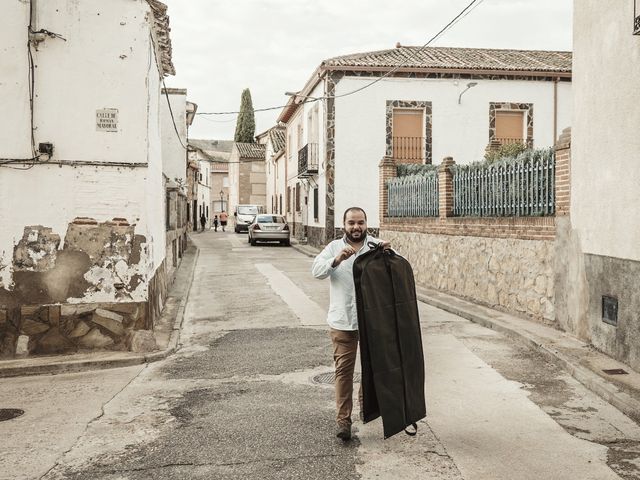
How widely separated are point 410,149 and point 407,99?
186 cm

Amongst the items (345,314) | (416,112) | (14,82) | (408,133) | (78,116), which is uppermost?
(416,112)

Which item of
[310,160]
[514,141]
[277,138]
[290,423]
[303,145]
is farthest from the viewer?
[277,138]

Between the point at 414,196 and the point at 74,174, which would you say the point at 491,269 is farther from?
the point at 74,174

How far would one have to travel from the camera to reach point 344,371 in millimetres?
4664

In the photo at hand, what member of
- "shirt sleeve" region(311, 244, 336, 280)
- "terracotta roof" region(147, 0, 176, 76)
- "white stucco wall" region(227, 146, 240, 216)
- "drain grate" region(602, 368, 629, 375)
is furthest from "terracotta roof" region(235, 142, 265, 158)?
→ "shirt sleeve" region(311, 244, 336, 280)

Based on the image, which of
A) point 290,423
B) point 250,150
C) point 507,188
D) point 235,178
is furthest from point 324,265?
point 235,178

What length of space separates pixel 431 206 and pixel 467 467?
1044 centimetres

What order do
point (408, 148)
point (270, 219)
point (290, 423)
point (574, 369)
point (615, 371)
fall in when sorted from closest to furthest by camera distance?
point (290, 423) < point (615, 371) < point (574, 369) < point (408, 148) < point (270, 219)

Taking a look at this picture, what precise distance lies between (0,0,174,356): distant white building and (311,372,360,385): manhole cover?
2.64 metres

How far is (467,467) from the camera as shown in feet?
13.8

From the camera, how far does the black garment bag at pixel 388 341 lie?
4414mm

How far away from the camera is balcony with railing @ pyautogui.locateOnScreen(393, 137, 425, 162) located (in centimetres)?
2453

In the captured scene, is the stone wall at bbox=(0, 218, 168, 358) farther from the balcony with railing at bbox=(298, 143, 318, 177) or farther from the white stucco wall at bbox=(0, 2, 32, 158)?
the balcony with railing at bbox=(298, 143, 318, 177)

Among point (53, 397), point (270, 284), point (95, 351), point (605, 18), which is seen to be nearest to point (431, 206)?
point (270, 284)
